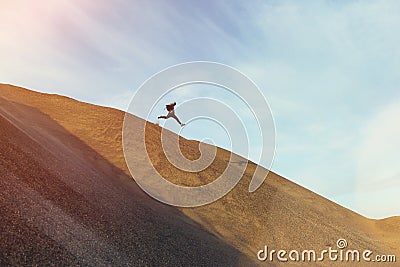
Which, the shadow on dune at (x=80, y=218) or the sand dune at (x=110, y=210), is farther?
the sand dune at (x=110, y=210)

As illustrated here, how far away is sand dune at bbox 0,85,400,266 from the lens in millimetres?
18078

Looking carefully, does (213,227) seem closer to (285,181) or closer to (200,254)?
(200,254)

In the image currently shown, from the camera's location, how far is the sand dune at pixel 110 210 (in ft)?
59.3

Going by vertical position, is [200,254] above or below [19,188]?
below

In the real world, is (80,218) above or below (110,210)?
below

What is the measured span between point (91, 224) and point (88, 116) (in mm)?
32255

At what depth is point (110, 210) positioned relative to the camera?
2497cm

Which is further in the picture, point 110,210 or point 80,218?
point 110,210

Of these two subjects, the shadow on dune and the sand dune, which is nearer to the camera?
the shadow on dune

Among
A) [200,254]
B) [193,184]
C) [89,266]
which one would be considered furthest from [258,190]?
[89,266]

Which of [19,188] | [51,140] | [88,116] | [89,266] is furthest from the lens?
[88,116]

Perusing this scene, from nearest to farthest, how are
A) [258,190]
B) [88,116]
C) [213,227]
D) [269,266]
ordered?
1. [269,266]
2. [213,227]
3. [258,190]
4. [88,116]

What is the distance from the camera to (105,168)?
36688 mm

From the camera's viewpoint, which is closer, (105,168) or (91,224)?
(91,224)
